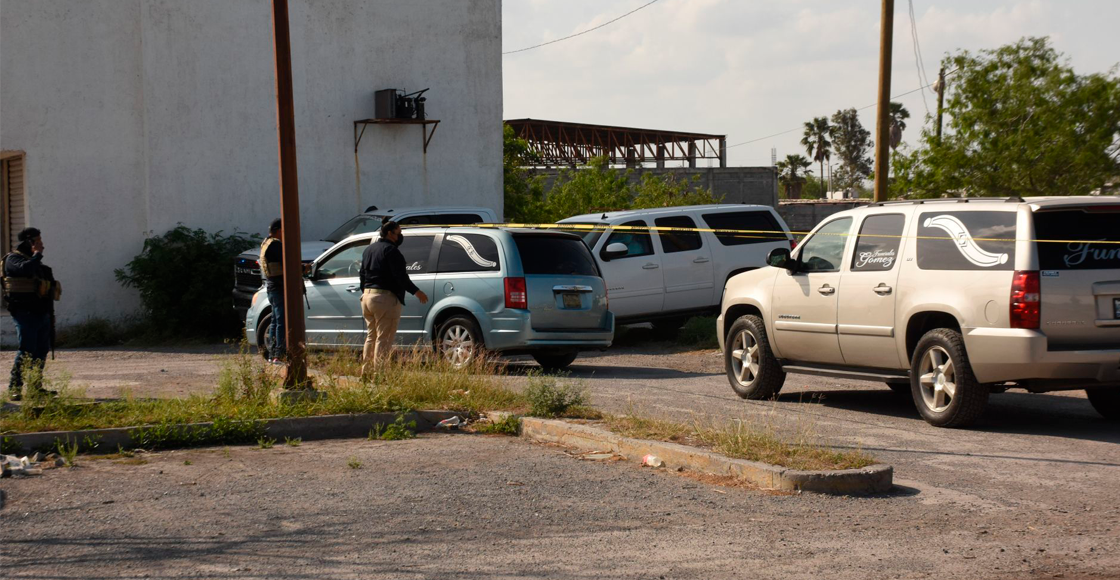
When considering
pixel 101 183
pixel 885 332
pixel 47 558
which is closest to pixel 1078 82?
pixel 885 332

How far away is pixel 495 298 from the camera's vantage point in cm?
1376

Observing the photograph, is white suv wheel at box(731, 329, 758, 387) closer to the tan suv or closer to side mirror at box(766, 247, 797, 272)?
the tan suv

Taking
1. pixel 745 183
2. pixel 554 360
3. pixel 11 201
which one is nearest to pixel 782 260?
pixel 554 360

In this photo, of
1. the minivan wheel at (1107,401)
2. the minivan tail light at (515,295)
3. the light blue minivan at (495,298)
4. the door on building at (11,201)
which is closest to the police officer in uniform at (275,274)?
the light blue minivan at (495,298)

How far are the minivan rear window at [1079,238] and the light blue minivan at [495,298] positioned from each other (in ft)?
19.8

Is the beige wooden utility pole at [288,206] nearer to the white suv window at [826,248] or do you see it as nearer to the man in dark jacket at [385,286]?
the man in dark jacket at [385,286]

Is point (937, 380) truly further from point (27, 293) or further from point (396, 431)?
point (27, 293)

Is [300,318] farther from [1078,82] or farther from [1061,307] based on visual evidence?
[1078,82]

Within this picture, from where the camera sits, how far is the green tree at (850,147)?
→ 94750 millimetres

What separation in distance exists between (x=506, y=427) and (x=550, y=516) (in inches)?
121

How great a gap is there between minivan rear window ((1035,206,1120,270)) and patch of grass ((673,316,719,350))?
8.59m

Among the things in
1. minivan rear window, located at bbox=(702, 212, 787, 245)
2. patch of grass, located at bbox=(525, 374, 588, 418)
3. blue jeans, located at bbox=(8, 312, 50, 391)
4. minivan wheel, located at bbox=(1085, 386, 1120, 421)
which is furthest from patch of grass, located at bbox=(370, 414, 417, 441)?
minivan rear window, located at bbox=(702, 212, 787, 245)

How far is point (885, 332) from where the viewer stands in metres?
10.4

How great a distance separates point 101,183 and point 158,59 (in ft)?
8.05
